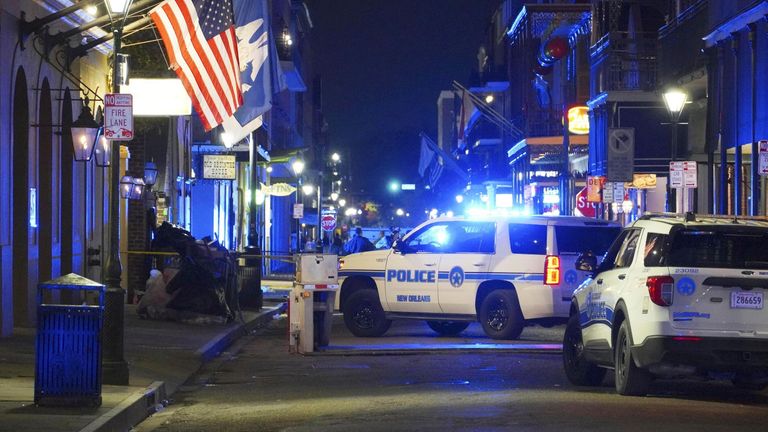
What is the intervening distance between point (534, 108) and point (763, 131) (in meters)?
35.2

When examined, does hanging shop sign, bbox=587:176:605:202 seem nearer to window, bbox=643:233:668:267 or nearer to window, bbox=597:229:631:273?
window, bbox=597:229:631:273

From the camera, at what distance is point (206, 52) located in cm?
2028

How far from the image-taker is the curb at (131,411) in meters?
10.6

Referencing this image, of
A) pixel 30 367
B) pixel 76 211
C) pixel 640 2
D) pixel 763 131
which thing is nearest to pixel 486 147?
pixel 640 2

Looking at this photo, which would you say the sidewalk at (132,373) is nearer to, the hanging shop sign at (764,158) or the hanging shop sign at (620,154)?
the hanging shop sign at (764,158)

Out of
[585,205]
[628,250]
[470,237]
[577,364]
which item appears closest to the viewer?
[628,250]

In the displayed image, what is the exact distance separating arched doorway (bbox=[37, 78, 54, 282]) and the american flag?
270cm

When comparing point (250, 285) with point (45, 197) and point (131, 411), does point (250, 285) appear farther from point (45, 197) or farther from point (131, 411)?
point (131, 411)

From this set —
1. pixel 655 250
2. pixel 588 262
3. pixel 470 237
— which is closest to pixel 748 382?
pixel 655 250

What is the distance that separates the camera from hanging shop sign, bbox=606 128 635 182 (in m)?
36.5

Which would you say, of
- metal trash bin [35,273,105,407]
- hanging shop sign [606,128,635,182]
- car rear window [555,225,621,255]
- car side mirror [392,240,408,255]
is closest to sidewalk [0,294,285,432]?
metal trash bin [35,273,105,407]

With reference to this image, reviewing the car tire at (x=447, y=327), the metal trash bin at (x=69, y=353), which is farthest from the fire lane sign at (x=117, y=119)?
the car tire at (x=447, y=327)

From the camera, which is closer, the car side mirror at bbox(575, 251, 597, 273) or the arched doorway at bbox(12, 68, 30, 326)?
the car side mirror at bbox(575, 251, 597, 273)

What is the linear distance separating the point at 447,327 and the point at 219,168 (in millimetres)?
15600
